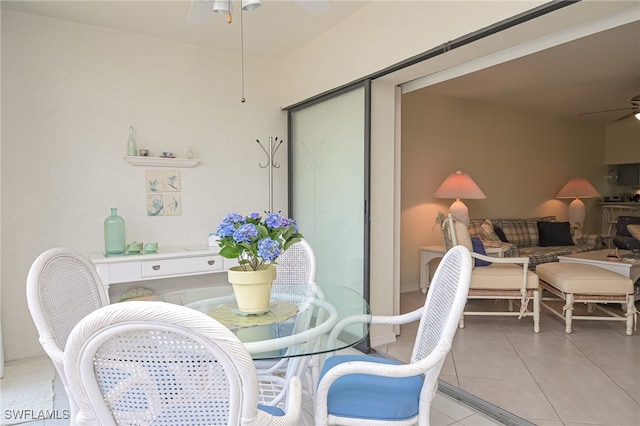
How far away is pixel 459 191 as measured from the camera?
4797 mm

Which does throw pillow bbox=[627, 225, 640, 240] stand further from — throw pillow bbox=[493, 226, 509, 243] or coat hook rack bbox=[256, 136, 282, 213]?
coat hook rack bbox=[256, 136, 282, 213]

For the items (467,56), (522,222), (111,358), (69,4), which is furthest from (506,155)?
Answer: (111,358)

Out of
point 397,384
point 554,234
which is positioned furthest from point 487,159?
point 397,384

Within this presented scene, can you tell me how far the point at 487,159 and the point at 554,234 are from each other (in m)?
1.35

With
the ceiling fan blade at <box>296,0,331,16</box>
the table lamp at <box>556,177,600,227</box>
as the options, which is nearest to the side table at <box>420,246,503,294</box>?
the table lamp at <box>556,177,600,227</box>

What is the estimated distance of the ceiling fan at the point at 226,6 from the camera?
5.73 ft

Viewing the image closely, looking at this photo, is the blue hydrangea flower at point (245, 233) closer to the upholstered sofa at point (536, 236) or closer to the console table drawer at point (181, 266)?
the console table drawer at point (181, 266)

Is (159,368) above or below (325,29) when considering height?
below

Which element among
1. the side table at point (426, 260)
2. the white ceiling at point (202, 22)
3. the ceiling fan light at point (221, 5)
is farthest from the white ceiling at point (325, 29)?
the side table at point (426, 260)

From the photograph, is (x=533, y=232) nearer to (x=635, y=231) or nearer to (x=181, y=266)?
(x=635, y=231)

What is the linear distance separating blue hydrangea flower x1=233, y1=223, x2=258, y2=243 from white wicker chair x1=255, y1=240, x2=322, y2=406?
478mm

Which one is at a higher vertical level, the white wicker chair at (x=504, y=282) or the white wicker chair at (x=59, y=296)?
the white wicker chair at (x=59, y=296)

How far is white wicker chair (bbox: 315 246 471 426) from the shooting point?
4.60 ft

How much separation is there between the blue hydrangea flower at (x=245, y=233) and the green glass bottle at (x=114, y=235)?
6.33ft
